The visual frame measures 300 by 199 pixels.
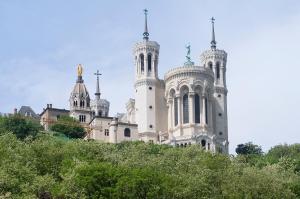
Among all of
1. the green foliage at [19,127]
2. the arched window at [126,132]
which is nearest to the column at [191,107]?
the arched window at [126,132]

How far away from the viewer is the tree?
13395cm

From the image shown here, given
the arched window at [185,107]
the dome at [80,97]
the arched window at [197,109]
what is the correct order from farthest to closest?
the dome at [80,97], the arched window at [197,109], the arched window at [185,107]

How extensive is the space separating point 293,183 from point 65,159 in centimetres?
2334

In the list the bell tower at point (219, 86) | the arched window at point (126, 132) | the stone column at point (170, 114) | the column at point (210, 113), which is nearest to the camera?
the column at point (210, 113)

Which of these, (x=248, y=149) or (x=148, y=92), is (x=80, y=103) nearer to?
(x=148, y=92)

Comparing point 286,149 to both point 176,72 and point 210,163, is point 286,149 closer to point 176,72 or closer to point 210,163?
point 176,72

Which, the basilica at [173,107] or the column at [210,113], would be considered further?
the column at [210,113]

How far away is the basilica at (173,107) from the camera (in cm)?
12725

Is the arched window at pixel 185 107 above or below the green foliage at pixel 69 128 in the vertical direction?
above

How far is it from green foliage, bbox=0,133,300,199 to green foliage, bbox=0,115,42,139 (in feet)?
131

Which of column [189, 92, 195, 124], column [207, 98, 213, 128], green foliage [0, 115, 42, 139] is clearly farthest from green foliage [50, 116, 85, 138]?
column [207, 98, 213, 128]

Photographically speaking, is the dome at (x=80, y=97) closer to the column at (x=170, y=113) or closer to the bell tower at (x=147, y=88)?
the bell tower at (x=147, y=88)

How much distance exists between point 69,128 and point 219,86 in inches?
1250

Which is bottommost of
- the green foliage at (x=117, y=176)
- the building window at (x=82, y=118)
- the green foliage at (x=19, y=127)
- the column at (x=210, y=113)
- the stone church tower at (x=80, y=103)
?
the green foliage at (x=117, y=176)
